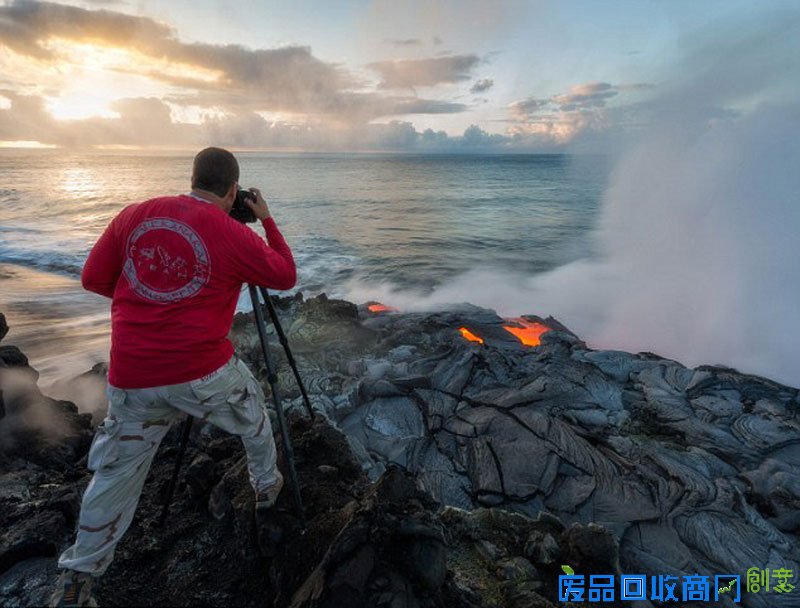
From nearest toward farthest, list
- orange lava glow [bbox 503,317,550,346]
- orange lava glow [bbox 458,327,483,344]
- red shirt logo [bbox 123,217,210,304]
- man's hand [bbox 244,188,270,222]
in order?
red shirt logo [bbox 123,217,210,304] → man's hand [bbox 244,188,270,222] → orange lava glow [bbox 458,327,483,344] → orange lava glow [bbox 503,317,550,346]

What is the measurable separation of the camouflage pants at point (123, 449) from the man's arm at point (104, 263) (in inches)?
32.0

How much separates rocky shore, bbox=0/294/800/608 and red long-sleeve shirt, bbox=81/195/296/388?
1.69 m

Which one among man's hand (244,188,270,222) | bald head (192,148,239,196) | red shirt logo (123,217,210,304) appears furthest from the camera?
man's hand (244,188,270,222)

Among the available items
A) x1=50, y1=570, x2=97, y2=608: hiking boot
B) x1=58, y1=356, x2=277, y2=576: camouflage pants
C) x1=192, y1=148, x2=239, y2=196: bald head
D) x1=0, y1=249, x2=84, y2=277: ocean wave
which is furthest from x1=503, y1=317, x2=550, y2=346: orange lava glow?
x1=0, y1=249, x2=84, y2=277: ocean wave

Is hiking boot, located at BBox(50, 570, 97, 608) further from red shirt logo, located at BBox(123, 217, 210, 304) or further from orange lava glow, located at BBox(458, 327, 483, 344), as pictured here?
orange lava glow, located at BBox(458, 327, 483, 344)

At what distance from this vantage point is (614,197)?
31.7 metres

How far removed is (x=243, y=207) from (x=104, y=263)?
3.45ft

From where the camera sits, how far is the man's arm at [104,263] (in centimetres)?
303

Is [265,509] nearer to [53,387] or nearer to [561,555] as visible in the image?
[561,555]

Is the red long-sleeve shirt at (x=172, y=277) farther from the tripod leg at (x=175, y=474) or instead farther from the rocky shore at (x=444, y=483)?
the rocky shore at (x=444, y=483)

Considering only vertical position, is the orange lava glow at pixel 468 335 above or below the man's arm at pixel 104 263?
→ below

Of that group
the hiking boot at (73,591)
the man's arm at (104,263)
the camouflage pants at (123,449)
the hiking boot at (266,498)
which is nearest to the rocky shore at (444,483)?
the hiking boot at (266,498)

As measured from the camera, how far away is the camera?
3.41 meters

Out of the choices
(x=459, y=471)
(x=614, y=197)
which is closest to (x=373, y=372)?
(x=459, y=471)
